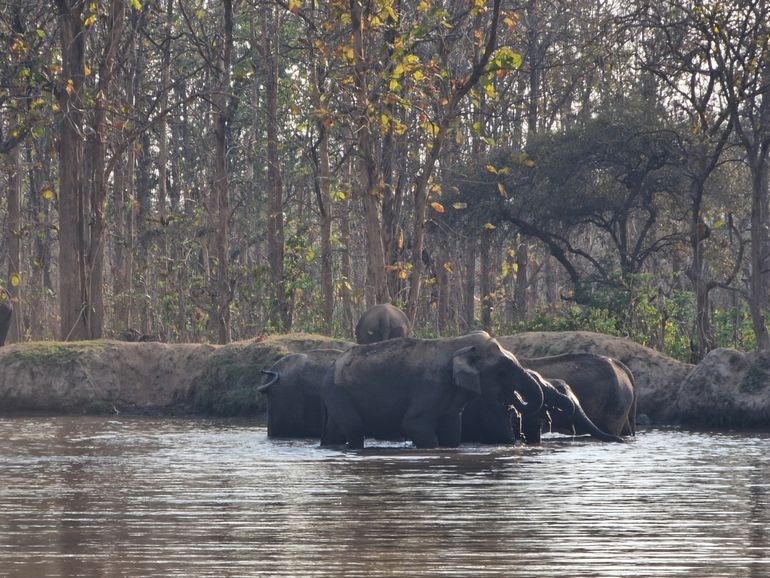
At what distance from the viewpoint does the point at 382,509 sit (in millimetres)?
8875

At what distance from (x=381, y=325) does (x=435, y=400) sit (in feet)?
A: 14.7

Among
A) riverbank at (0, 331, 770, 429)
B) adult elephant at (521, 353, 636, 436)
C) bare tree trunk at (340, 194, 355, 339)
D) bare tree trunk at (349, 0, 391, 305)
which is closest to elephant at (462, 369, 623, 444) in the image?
adult elephant at (521, 353, 636, 436)

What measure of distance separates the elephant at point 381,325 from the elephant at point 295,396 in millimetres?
2442

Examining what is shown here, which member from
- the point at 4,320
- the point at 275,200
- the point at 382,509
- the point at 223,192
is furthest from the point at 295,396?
the point at 275,200

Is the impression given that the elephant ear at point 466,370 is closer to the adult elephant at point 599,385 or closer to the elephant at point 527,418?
the elephant at point 527,418

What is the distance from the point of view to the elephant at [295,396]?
15.7 metres

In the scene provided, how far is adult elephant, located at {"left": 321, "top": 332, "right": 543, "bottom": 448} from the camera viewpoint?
46.9ft

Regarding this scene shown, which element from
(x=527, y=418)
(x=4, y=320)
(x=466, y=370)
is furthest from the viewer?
(x=4, y=320)

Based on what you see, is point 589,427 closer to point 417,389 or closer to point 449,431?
point 449,431

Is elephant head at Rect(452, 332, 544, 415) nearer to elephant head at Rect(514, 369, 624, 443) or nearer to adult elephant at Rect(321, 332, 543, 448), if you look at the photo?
adult elephant at Rect(321, 332, 543, 448)

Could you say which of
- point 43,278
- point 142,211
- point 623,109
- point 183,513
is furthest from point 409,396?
point 43,278

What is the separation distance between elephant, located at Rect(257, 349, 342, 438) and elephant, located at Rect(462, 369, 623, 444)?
69.5 inches

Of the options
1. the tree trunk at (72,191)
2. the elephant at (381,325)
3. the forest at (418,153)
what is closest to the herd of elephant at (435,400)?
the elephant at (381,325)

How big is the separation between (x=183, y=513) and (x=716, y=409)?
10085 millimetres
